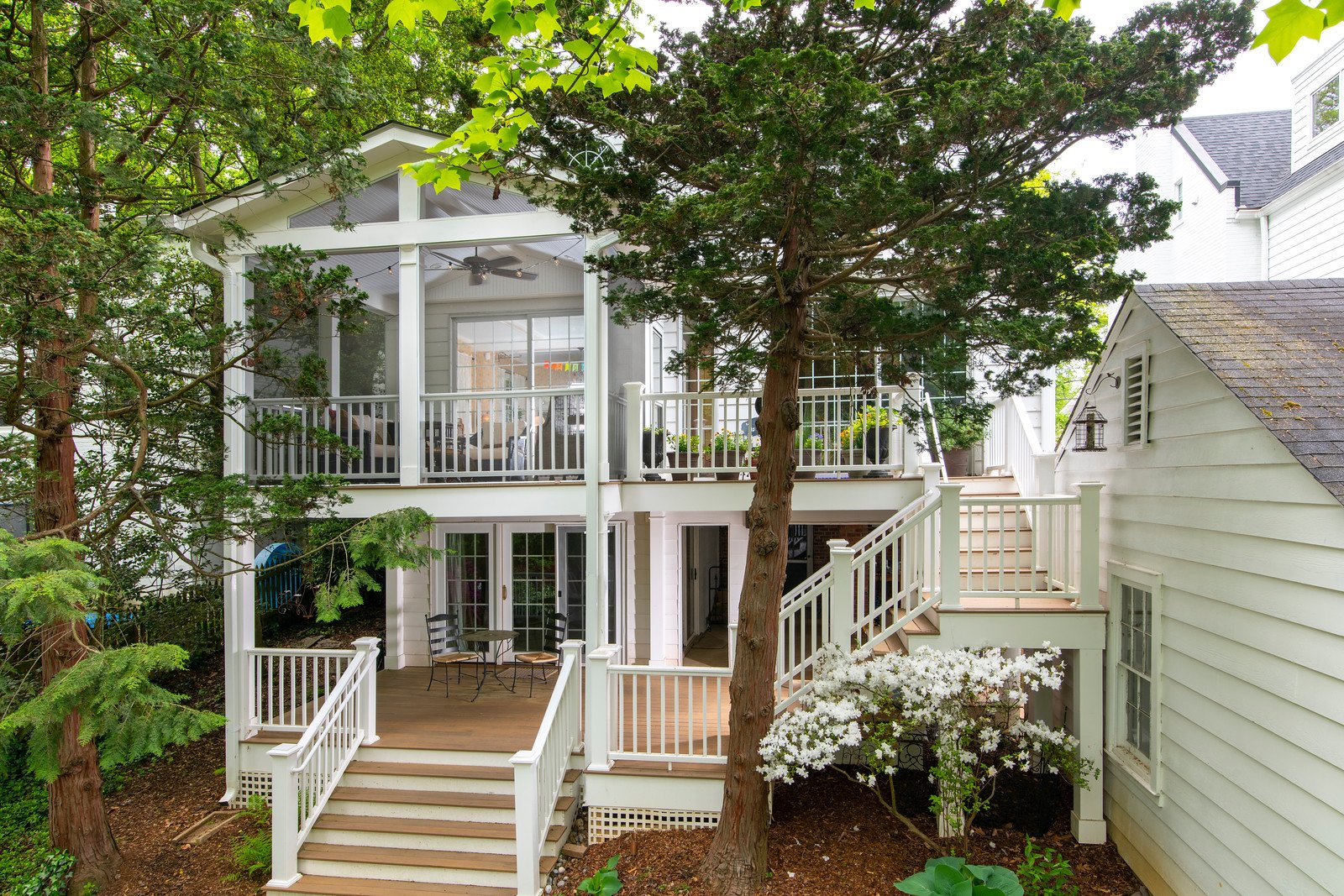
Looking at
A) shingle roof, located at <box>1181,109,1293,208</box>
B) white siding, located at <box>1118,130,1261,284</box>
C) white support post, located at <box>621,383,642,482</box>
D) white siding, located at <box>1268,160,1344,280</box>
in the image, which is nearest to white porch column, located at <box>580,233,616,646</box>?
white support post, located at <box>621,383,642,482</box>

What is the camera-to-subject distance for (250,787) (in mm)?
8047

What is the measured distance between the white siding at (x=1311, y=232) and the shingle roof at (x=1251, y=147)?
0.62 m

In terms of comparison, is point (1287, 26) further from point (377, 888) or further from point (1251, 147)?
point (1251, 147)

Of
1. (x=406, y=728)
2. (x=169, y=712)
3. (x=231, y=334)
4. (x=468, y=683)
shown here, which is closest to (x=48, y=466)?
(x=231, y=334)

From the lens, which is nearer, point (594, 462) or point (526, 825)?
point (526, 825)

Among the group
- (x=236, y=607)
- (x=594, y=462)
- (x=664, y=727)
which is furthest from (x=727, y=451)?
(x=236, y=607)

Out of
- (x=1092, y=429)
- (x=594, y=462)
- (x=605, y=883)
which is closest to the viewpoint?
(x=605, y=883)

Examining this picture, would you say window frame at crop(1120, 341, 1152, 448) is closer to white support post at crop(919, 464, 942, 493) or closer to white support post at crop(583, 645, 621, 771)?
white support post at crop(919, 464, 942, 493)

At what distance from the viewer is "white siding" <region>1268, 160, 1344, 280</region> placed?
10.3m

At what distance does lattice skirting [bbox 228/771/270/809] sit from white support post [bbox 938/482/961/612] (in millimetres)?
6761

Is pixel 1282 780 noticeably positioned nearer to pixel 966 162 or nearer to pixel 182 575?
pixel 966 162

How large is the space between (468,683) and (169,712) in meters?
4.75

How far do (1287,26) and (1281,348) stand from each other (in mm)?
3312

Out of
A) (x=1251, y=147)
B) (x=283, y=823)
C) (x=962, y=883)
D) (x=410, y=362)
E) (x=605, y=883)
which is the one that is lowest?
(x=605, y=883)
